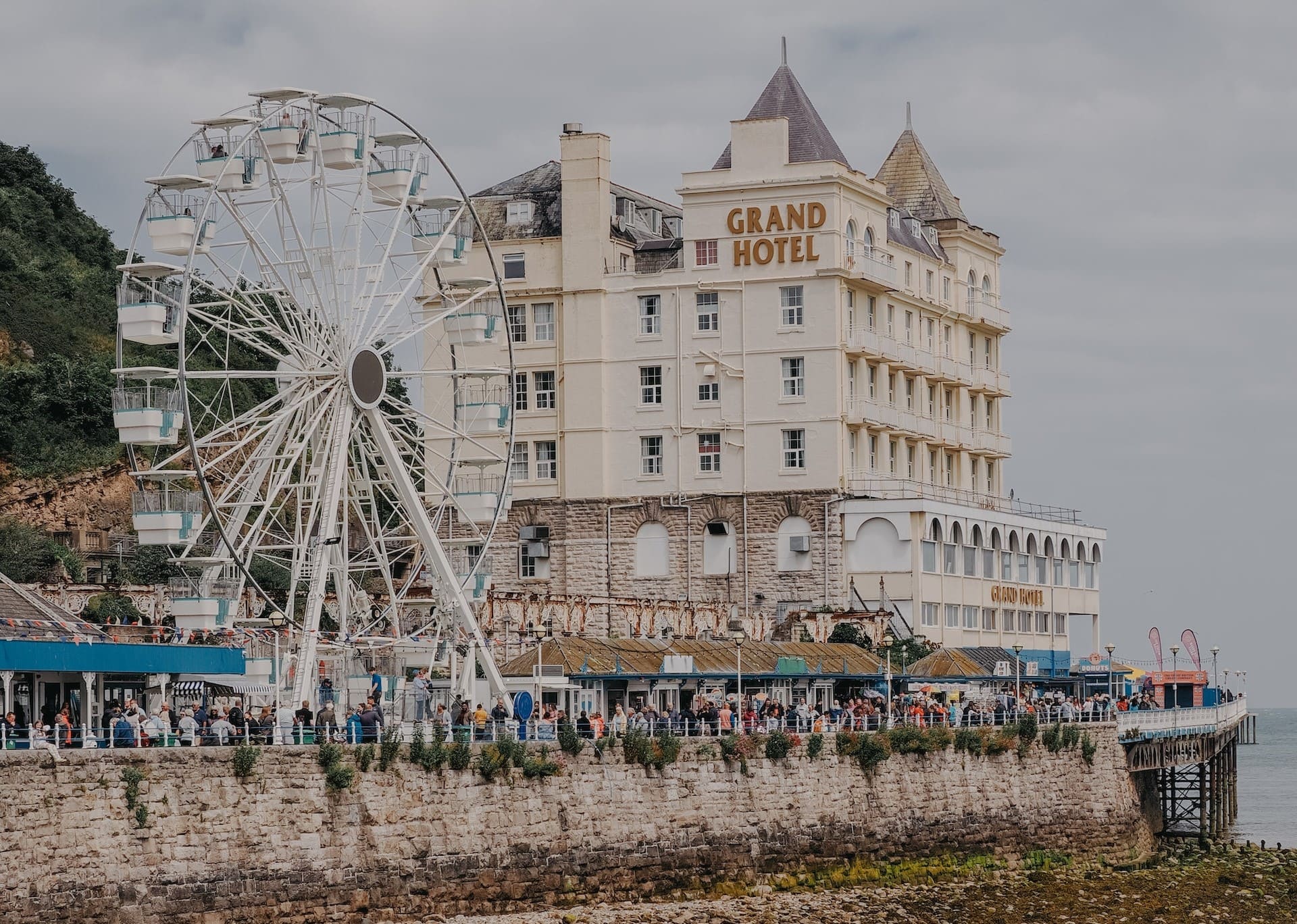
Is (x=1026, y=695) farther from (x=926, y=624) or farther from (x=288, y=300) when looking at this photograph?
(x=288, y=300)

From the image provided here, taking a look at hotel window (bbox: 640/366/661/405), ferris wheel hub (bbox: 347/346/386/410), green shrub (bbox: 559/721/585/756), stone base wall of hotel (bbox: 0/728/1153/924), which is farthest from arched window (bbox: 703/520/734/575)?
green shrub (bbox: 559/721/585/756)

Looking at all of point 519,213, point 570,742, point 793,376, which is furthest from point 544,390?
point 570,742

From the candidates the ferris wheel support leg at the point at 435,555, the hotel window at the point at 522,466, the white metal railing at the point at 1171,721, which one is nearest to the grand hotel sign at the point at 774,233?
the hotel window at the point at 522,466

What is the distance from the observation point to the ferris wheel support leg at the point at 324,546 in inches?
2031

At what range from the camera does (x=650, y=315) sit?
294 ft

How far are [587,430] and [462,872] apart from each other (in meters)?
43.8

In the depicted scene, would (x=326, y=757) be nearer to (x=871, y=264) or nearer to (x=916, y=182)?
(x=871, y=264)

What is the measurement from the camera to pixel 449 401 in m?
89.8

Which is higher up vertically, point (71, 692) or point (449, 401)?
point (449, 401)

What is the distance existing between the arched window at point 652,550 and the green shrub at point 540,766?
39.2 metres

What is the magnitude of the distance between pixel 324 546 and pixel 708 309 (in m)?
36.3

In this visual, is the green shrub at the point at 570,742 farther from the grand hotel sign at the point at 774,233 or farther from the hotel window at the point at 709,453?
the grand hotel sign at the point at 774,233

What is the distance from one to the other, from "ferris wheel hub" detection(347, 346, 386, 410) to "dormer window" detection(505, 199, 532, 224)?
36.1m

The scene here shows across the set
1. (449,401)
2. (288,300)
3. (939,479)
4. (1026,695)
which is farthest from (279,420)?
(939,479)
